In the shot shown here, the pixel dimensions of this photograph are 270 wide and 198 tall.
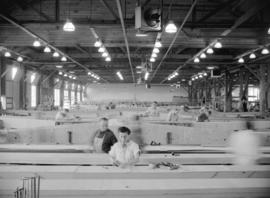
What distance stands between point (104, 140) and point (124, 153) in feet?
5.31

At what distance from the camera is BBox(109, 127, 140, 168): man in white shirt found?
528 centimetres

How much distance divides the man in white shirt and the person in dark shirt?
1.41 meters

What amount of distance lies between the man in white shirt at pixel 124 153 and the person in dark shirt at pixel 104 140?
4.62ft

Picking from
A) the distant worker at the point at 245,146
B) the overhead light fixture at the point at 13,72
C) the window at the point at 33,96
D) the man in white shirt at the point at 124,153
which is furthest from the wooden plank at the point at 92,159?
the window at the point at 33,96

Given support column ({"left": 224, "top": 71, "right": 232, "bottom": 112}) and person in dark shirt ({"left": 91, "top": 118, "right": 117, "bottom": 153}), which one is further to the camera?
support column ({"left": 224, "top": 71, "right": 232, "bottom": 112})

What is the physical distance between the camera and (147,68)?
65.2 ft

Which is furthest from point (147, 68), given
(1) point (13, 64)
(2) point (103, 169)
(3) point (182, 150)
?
(2) point (103, 169)

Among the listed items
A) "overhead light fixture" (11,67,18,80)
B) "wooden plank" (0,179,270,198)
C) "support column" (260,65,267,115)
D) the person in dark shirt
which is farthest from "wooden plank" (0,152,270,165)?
"overhead light fixture" (11,67,18,80)

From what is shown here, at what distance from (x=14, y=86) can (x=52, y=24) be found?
14499 millimetres

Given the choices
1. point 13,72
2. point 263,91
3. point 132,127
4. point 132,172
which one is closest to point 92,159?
point 132,172

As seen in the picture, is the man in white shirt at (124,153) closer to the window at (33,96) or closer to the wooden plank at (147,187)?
the wooden plank at (147,187)

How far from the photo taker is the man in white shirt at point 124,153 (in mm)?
5277

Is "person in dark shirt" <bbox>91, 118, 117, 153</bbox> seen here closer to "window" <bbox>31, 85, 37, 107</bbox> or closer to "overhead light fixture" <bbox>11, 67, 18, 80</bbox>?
"overhead light fixture" <bbox>11, 67, 18, 80</bbox>

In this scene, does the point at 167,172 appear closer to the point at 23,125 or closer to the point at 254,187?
the point at 254,187
